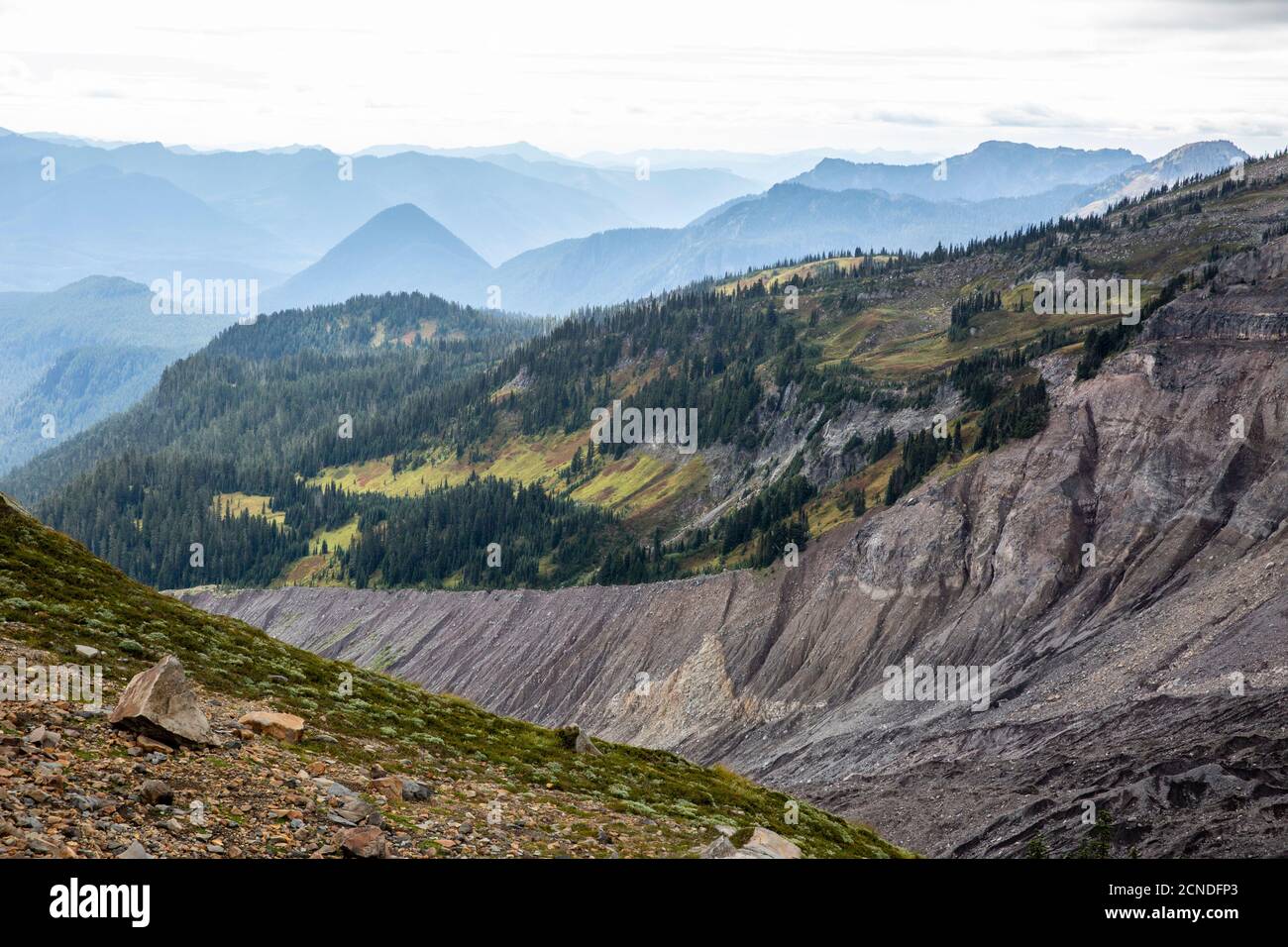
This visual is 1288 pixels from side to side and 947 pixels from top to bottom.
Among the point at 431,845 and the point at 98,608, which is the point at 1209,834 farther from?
the point at 98,608

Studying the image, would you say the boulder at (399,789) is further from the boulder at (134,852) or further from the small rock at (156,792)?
the boulder at (134,852)

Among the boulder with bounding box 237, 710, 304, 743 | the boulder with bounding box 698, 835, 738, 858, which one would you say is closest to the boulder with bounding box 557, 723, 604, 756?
the boulder with bounding box 237, 710, 304, 743

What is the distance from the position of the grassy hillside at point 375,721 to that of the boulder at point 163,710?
1.23 m

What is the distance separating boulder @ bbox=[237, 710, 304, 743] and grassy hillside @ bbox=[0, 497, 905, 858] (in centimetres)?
61

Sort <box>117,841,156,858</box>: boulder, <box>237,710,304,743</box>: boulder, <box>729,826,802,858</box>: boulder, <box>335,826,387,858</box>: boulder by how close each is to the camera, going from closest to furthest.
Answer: <box>117,841,156,858</box>: boulder, <box>335,826,387,858</box>: boulder, <box>729,826,802,858</box>: boulder, <box>237,710,304,743</box>: boulder

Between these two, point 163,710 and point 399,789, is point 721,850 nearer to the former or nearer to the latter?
point 399,789

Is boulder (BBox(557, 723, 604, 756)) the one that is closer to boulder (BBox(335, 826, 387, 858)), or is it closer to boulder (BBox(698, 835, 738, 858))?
boulder (BBox(698, 835, 738, 858))

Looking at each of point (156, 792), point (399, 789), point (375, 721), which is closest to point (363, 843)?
point (156, 792)

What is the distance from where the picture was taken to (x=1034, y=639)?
9756cm

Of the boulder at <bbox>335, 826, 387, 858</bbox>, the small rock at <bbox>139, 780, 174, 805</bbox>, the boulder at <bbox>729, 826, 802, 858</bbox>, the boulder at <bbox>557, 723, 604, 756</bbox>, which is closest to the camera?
the small rock at <bbox>139, 780, 174, 805</bbox>

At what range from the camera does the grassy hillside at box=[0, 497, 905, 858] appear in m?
31.9

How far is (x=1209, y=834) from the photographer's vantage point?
Answer: 184 ft

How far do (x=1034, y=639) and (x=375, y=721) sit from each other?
2960 inches

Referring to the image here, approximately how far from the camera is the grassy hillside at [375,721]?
105 feet
